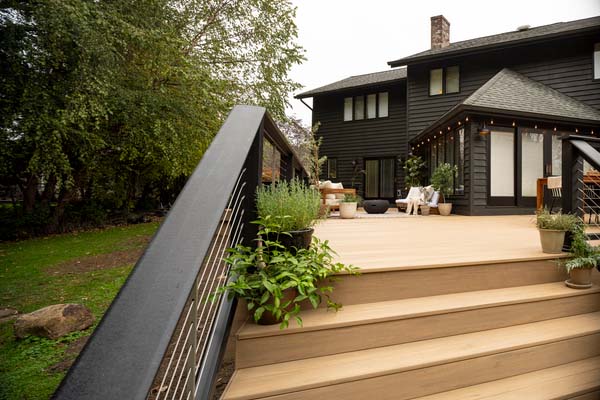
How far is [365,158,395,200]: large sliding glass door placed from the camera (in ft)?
41.9

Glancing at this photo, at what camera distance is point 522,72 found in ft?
31.4

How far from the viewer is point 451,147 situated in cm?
843

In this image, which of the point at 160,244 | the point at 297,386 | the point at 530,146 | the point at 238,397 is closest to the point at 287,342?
the point at 297,386

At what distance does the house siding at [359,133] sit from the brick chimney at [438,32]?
1.70 metres

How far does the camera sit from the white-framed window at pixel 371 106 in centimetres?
Result: 1310

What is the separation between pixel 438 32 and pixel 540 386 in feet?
41.3

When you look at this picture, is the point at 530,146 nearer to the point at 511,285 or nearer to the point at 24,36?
the point at 511,285

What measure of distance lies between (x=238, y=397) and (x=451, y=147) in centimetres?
866

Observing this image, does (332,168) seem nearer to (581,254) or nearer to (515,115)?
(515,115)

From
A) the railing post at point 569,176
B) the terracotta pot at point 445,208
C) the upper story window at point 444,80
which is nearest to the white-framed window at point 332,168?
the upper story window at point 444,80

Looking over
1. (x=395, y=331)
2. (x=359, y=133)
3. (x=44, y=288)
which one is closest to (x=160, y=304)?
(x=395, y=331)

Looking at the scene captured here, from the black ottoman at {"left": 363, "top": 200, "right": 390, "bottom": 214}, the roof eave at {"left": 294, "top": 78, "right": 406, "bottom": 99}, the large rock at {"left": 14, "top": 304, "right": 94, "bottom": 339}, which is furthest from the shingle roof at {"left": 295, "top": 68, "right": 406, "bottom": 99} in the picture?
the large rock at {"left": 14, "top": 304, "right": 94, "bottom": 339}

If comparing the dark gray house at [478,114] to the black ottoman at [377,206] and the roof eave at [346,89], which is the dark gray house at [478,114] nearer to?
the roof eave at [346,89]

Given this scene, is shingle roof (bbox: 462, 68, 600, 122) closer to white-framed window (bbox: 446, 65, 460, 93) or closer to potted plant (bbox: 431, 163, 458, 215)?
white-framed window (bbox: 446, 65, 460, 93)
